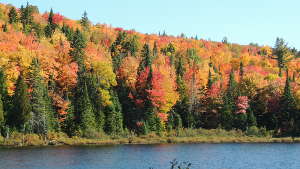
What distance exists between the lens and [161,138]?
299ft

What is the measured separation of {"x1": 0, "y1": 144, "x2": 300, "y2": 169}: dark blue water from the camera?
170 ft

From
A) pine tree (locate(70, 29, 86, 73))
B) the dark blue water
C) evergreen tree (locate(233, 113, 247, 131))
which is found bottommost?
the dark blue water

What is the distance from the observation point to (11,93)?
3312 inches

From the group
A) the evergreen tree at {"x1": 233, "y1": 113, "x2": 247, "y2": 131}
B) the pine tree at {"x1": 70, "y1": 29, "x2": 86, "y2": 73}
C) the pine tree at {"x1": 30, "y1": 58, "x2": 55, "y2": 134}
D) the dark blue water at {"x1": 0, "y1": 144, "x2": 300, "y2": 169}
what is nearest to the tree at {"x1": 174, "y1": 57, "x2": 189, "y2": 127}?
the evergreen tree at {"x1": 233, "y1": 113, "x2": 247, "y2": 131}

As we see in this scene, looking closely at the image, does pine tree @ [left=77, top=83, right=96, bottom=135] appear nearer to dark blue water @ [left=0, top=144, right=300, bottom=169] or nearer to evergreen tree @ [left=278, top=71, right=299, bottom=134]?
dark blue water @ [left=0, top=144, right=300, bottom=169]

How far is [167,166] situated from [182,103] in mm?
54722

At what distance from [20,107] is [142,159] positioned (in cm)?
2991

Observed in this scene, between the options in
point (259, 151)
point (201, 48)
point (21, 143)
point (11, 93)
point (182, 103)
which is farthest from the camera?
point (201, 48)

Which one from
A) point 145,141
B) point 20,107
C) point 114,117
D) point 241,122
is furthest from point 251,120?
point 20,107

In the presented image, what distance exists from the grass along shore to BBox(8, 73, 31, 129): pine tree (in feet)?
7.28

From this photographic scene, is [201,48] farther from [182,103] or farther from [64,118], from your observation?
[64,118]

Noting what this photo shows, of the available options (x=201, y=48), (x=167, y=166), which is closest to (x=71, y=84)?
(x=167, y=166)

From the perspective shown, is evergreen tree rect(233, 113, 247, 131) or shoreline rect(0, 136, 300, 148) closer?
shoreline rect(0, 136, 300, 148)

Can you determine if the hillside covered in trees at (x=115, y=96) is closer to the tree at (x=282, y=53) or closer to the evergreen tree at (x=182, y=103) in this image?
the evergreen tree at (x=182, y=103)
